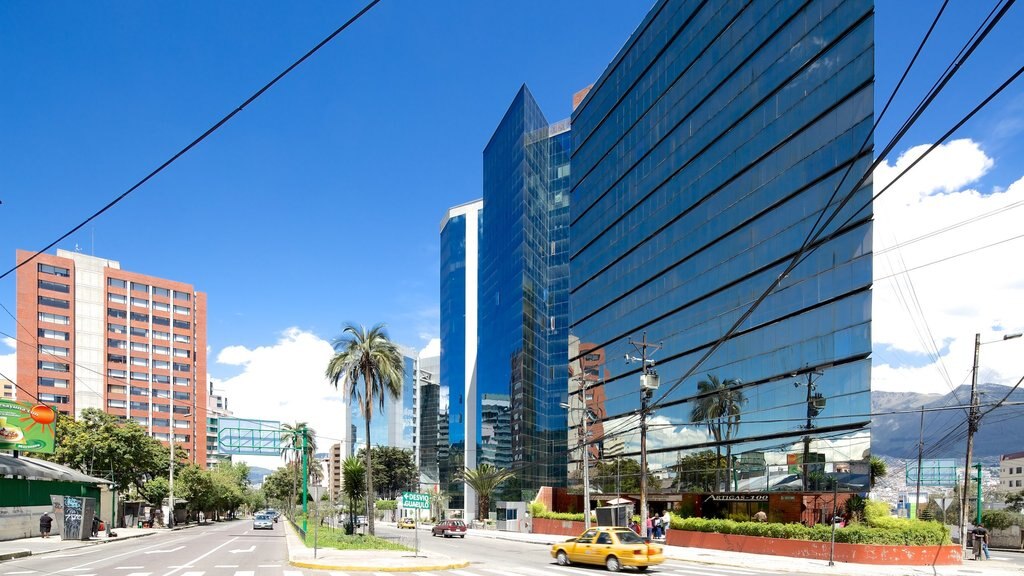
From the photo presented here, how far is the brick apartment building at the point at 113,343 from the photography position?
11712 centimetres

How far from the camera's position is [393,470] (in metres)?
135

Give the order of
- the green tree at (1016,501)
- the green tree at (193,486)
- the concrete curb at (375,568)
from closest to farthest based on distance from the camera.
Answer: the concrete curb at (375,568) < the green tree at (193,486) < the green tree at (1016,501)

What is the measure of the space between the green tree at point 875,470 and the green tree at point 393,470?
106889mm

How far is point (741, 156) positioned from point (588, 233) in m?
27.0

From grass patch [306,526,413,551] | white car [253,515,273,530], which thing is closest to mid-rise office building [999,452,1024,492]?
white car [253,515,273,530]

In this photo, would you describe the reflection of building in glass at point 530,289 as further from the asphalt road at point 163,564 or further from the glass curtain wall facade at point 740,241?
the asphalt road at point 163,564

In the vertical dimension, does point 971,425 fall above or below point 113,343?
below

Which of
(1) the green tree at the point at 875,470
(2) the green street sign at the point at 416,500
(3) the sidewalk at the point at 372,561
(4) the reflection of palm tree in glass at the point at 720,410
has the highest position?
(4) the reflection of palm tree in glass at the point at 720,410

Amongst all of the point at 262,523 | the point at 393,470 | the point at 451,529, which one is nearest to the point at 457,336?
the point at 393,470

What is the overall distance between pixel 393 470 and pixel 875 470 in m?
112

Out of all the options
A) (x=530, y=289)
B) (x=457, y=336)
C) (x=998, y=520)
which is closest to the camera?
(x=998, y=520)

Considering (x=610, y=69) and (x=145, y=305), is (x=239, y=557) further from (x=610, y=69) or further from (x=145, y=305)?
(x=145, y=305)

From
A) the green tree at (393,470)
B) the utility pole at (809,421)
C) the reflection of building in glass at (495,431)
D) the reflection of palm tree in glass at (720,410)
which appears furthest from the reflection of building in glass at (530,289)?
the utility pole at (809,421)

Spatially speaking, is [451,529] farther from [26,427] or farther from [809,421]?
[26,427]
